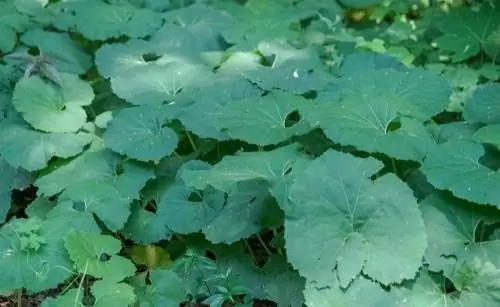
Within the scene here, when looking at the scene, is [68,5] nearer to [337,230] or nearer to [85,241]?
[85,241]

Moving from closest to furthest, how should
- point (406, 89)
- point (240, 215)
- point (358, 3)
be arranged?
point (240, 215) → point (406, 89) → point (358, 3)

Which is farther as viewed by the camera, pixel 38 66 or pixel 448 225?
pixel 38 66

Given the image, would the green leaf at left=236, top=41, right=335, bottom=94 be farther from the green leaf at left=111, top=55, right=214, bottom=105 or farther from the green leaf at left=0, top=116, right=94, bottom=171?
the green leaf at left=0, top=116, right=94, bottom=171

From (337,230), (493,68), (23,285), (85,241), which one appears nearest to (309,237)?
(337,230)

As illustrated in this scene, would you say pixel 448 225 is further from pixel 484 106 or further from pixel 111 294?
pixel 111 294

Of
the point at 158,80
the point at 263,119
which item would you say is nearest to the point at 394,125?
the point at 263,119

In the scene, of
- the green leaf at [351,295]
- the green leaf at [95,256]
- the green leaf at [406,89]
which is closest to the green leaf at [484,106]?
the green leaf at [406,89]

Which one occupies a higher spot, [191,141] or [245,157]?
[245,157]

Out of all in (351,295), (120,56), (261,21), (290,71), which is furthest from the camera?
(261,21)
